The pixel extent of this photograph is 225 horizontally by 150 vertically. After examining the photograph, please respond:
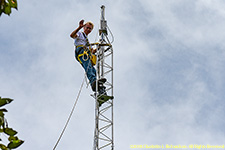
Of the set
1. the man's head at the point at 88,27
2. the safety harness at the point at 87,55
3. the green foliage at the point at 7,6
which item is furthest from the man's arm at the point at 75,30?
the green foliage at the point at 7,6

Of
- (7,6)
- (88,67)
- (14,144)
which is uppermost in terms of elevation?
(88,67)

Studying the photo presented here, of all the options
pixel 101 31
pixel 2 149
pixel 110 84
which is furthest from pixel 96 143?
pixel 2 149

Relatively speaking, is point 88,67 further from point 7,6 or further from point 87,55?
point 7,6

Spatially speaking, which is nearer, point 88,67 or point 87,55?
point 88,67

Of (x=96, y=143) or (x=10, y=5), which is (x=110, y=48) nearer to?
(x=96, y=143)

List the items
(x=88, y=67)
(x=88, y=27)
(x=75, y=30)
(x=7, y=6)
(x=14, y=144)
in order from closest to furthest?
(x=14, y=144), (x=7, y=6), (x=88, y=67), (x=75, y=30), (x=88, y=27)

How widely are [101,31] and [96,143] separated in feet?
11.4

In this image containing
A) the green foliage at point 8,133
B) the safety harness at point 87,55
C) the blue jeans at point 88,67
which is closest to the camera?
the green foliage at point 8,133

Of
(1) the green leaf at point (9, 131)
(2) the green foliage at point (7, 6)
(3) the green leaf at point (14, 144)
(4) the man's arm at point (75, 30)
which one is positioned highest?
(4) the man's arm at point (75, 30)

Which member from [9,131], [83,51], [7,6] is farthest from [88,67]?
[9,131]

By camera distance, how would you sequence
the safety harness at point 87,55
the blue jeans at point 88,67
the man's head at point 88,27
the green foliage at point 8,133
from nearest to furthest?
1. the green foliage at point 8,133
2. the blue jeans at point 88,67
3. the safety harness at point 87,55
4. the man's head at point 88,27

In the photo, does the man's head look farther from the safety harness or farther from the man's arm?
the man's arm

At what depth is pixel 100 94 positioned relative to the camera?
33.2 ft

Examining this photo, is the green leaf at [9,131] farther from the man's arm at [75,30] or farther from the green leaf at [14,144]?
the man's arm at [75,30]
